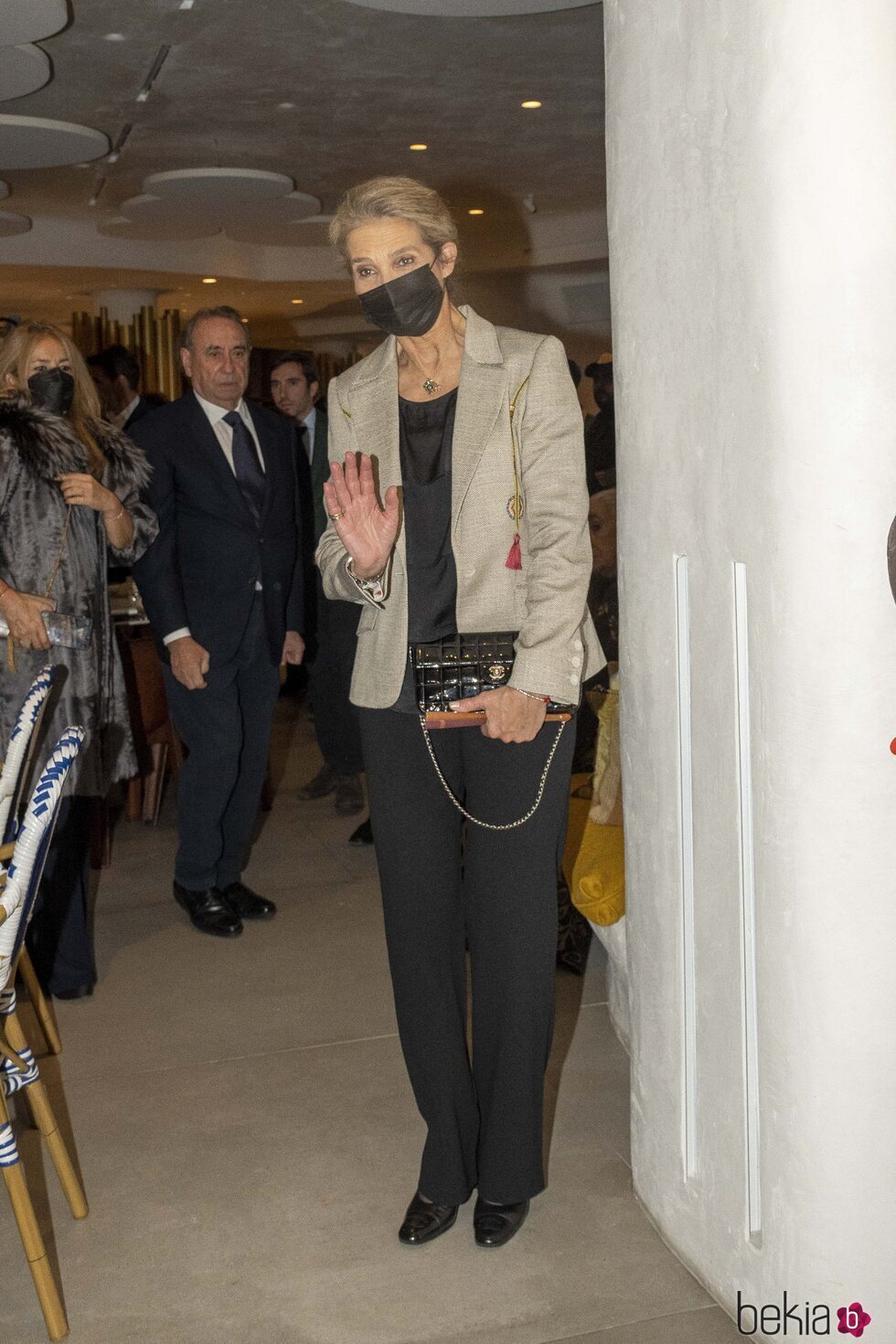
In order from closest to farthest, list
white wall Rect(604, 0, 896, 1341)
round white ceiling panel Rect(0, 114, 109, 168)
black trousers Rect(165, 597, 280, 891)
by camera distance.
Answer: white wall Rect(604, 0, 896, 1341) < black trousers Rect(165, 597, 280, 891) < round white ceiling panel Rect(0, 114, 109, 168)

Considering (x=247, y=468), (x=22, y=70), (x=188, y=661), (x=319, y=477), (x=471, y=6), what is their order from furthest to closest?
(x=22, y=70) < (x=471, y=6) < (x=319, y=477) < (x=247, y=468) < (x=188, y=661)

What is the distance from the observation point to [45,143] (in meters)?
7.78

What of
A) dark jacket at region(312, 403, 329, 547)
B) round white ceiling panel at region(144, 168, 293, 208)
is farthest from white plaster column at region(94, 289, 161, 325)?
dark jacket at region(312, 403, 329, 547)

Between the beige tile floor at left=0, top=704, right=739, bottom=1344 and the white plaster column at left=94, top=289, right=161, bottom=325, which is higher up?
the white plaster column at left=94, top=289, right=161, bottom=325

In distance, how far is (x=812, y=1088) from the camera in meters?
→ 1.89

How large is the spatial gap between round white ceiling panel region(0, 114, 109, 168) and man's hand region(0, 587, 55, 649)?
16.8ft

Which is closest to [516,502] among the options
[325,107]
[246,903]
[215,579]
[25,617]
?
[25,617]

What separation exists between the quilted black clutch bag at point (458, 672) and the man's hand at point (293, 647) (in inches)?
85.9

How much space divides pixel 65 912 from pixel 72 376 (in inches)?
54.0

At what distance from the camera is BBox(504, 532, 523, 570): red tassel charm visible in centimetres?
220

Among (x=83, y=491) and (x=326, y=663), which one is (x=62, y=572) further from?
(x=326, y=663)

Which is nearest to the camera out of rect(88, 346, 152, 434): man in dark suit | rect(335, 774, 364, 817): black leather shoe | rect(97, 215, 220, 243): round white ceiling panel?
rect(335, 774, 364, 817): black leather shoe

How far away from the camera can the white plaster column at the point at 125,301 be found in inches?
512

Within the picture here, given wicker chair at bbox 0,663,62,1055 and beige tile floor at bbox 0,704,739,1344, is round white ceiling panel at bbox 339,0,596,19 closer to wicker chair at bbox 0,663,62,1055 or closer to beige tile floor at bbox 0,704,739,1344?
beige tile floor at bbox 0,704,739,1344
